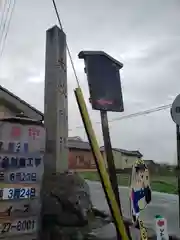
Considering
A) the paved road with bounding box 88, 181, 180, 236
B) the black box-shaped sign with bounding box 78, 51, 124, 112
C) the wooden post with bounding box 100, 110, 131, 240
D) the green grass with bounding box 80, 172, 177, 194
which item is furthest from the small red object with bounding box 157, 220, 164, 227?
the green grass with bounding box 80, 172, 177, 194

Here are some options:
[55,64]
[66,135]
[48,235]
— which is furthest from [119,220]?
[55,64]

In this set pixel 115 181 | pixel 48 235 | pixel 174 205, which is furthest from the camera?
pixel 174 205

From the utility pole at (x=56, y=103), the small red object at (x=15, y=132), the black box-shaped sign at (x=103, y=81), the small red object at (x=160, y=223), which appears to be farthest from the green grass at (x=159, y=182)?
the small red object at (x=160, y=223)

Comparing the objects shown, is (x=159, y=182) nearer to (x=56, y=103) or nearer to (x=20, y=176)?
(x=56, y=103)

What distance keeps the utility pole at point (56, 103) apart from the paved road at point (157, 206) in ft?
11.2

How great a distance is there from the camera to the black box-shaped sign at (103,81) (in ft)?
16.4

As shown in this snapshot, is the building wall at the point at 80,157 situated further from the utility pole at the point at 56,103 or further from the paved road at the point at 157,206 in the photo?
the utility pole at the point at 56,103

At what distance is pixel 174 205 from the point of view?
14.1 metres

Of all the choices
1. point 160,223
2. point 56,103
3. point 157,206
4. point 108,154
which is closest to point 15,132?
point 108,154

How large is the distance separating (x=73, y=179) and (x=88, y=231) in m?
1.31

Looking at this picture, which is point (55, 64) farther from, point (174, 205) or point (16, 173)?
point (174, 205)

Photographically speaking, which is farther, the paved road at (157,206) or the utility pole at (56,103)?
the paved road at (157,206)

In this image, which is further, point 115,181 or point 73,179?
point 73,179

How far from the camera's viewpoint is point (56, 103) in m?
7.47
